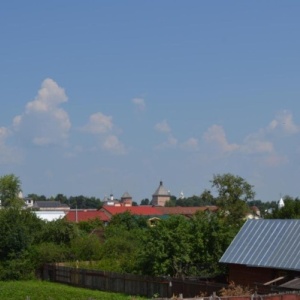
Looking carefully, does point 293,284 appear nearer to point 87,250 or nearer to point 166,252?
point 166,252

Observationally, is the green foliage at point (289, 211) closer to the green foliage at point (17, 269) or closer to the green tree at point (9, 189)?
the green foliage at point (17, 269)

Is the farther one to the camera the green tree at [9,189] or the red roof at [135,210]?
the red roof at [135,210]

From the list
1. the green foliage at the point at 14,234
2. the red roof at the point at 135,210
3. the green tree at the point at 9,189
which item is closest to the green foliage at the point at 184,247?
the green foliage at the point at 14,234

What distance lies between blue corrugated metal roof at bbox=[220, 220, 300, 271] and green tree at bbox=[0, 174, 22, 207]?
60903 mm

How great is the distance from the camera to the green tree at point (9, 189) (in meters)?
94.1

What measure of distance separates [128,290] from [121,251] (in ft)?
45.6

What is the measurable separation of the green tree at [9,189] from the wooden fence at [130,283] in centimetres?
4568

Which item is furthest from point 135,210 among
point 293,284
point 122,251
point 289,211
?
point 293,284

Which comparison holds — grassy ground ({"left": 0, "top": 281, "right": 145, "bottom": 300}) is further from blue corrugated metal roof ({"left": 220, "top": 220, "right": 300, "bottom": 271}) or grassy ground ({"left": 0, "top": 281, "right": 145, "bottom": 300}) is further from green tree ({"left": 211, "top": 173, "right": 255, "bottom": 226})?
green tree ({"left": 211, "top": 173, "right": 255, "bottom": 226})

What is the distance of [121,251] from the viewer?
53188 millimetres

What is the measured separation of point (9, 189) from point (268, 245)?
64776 millimetres

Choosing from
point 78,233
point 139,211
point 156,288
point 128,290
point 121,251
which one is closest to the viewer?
point 156,288

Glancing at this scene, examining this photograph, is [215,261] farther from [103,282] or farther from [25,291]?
[25,291]

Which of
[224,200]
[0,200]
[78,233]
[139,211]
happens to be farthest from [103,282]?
[139,211]
